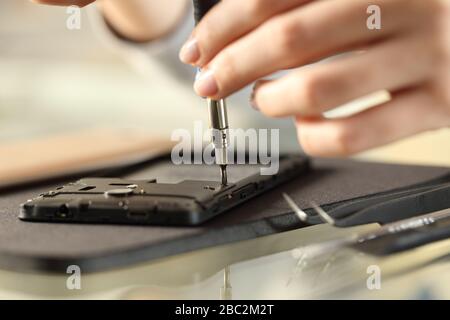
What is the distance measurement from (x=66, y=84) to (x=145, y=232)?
1.44 meters

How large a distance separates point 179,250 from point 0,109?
1286 millimetres

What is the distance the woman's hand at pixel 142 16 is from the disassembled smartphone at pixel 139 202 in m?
0.53

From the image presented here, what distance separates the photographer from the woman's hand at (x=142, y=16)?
1031 mm

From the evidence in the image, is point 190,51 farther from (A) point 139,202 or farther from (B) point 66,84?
(B) point 66,84

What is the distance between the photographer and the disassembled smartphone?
481 millimetres

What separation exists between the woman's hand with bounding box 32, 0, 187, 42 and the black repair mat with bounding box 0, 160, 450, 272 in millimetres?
462

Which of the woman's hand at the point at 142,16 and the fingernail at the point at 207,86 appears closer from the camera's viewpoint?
the fingernail at the point at 207,86

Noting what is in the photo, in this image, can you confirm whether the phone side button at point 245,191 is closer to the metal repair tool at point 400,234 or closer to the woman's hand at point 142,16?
the metal repair tool at point 400,234

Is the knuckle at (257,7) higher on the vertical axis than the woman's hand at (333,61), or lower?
higher

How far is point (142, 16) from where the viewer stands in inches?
41.7

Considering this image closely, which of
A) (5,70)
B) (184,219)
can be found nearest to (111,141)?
(184,219)

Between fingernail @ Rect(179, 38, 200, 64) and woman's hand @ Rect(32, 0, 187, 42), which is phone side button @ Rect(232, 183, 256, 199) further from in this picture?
woman's hand @ Rect(32, 0, 187, 42)

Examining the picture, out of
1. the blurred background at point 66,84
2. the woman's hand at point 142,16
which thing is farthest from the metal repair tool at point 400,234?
the blurred background at point 66,84
